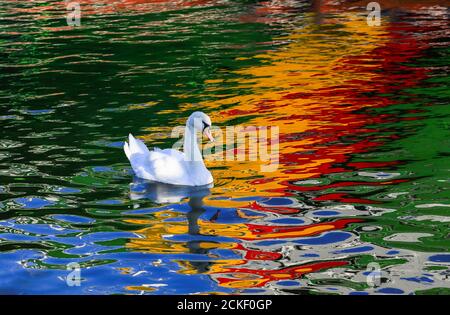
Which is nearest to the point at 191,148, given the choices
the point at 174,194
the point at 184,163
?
the point at 184,163

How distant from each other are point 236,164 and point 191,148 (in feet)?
4.03

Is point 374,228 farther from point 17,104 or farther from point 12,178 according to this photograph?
point 17,104

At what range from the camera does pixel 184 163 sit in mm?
11898

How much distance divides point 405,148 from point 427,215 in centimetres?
293

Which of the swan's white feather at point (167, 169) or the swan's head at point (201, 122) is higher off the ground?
the swan's head at point (201, 122)

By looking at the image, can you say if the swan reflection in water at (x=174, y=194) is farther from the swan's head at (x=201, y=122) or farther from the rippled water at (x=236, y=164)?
the swan's head at (x=201, y=122)

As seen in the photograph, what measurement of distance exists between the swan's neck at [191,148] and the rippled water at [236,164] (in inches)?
19.3

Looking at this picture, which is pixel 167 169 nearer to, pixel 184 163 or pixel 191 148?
pixel 184 163

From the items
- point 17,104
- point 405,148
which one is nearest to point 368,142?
point 405,148

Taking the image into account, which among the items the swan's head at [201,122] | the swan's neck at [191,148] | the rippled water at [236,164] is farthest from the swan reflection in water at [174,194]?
the swan's head at [201,122]

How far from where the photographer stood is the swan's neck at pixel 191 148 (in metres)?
11.8

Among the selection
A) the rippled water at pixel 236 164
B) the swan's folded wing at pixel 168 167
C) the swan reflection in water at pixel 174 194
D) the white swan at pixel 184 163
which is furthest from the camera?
the swan's folded wing at pixel 168 167

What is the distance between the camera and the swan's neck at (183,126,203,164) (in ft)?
38.6

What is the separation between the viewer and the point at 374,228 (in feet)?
33.3
